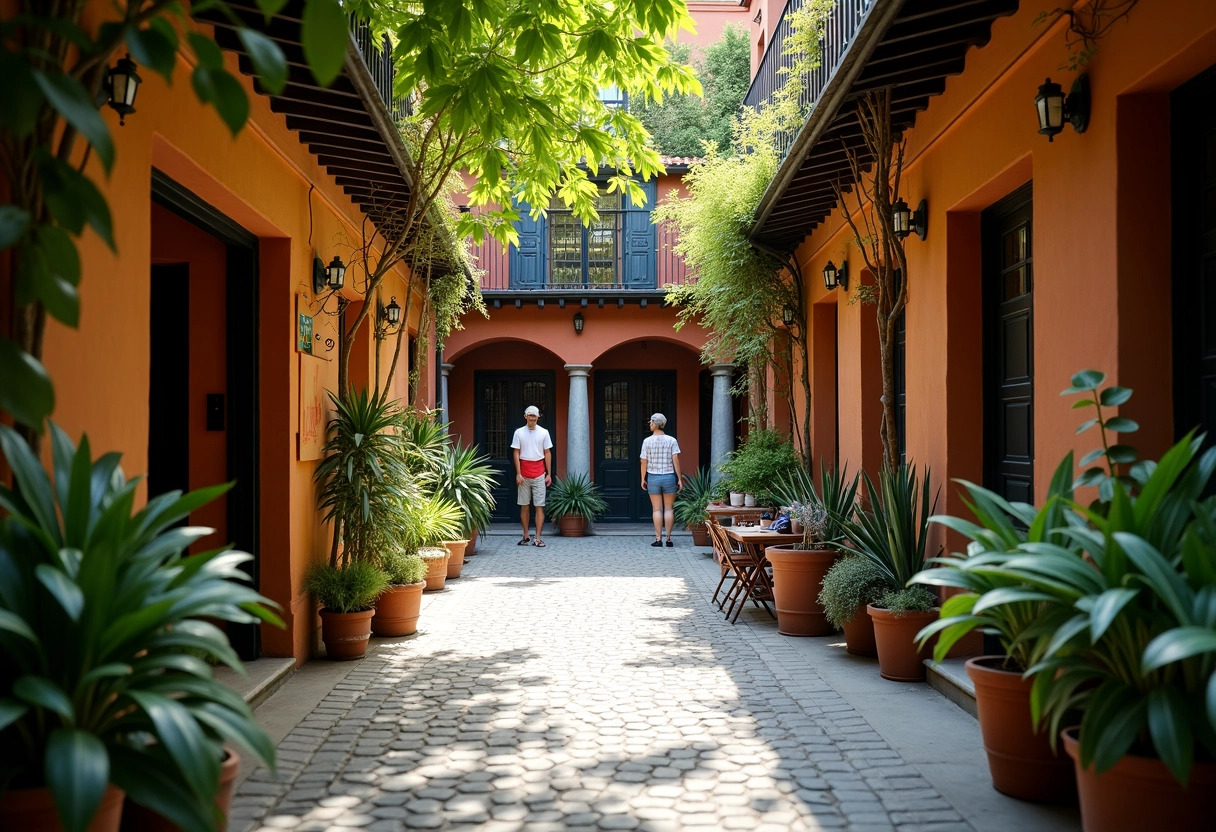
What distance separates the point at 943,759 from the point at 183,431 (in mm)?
4657

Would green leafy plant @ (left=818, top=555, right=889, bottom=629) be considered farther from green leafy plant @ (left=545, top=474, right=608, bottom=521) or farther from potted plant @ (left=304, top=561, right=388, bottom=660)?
green leafy plant @ (left=545, top=474, right=608, bottom=521)

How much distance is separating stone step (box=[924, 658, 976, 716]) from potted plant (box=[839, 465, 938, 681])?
14 centimetres

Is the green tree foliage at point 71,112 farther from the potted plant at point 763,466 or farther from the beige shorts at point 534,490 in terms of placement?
the beige shorts at point 534,490

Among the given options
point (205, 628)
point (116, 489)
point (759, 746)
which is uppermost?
point (116, 489)

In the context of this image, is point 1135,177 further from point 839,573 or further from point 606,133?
point 606,133

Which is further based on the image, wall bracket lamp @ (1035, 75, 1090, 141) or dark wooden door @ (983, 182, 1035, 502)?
dark wooden door @ (983, 182, 1035, 502)

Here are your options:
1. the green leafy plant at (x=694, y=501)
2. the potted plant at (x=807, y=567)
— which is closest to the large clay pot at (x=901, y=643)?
the potted plant at (x=807, y=567)

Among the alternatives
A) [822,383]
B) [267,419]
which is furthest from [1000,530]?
[822,383]

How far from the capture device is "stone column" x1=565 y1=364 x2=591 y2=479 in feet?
52.3

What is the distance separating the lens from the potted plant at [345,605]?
6.64 meters

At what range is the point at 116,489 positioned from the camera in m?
3.04

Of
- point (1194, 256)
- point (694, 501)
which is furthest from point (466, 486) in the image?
point (1194, 256)

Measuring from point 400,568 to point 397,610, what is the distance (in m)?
0.31

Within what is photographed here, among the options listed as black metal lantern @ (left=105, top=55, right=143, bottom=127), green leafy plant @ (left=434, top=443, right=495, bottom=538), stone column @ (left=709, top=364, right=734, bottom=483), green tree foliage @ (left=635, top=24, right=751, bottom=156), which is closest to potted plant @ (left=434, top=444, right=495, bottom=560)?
green leafy plant @ (left=434, top=443, right=495, bottom=538)
